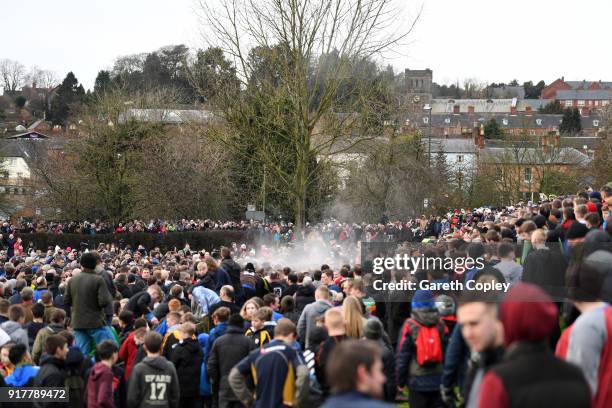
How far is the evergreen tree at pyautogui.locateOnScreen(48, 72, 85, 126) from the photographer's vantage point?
13750 cm

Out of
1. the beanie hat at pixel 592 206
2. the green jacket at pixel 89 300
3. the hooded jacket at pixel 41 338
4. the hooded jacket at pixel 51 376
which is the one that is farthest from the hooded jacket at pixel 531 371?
the beanie hat at pixel 592 206

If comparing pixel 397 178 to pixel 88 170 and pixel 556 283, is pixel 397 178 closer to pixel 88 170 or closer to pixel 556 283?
pixel 88 170

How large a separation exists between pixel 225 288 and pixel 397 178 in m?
41.9

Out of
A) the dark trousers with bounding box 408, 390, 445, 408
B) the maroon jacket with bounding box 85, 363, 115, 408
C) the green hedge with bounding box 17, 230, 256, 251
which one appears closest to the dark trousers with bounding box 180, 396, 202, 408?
the maroon jacket with bounding box 85, 363, 115, 408

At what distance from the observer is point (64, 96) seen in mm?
139000

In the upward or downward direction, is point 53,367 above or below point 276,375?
below

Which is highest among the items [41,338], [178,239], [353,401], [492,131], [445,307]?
[492,131]

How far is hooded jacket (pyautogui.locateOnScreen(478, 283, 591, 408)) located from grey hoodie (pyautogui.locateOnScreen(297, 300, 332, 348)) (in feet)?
19.6

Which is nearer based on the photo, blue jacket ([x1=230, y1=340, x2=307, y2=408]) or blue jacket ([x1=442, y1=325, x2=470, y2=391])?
blue jacket ([x1=442, y1=325, x2=470, y2=391])

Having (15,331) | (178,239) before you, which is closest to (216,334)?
(15,331)

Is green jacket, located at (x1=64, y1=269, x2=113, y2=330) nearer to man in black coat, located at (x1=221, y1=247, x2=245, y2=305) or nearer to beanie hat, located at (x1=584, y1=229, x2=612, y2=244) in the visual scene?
man in black coat, located at (x1=221, y1=247, x2=245, y2=305)

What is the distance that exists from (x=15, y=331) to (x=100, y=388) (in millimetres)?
2615

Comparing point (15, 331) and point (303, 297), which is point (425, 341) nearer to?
point (303, 297)

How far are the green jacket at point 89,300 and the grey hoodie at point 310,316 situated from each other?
10.2 feet
